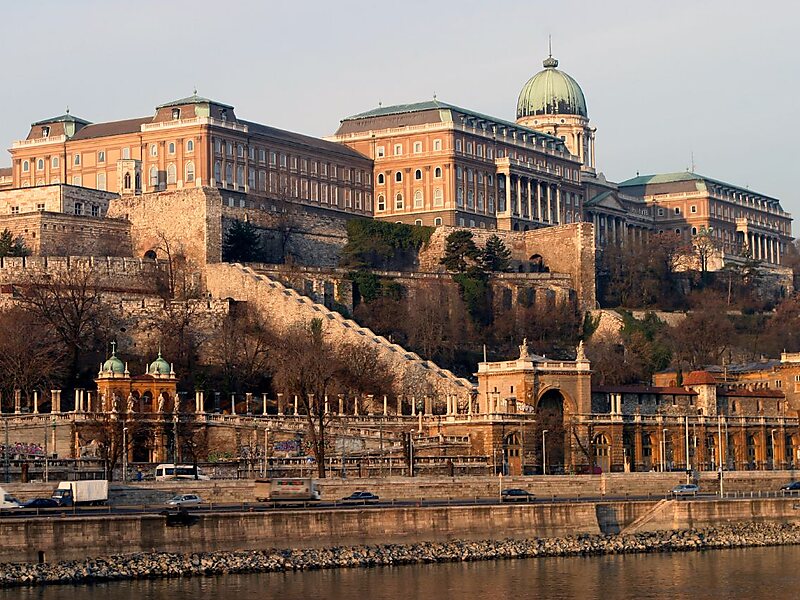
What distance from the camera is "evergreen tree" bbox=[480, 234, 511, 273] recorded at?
489 feet

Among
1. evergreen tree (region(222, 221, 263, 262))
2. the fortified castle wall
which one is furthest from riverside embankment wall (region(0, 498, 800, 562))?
the fortified castle wall

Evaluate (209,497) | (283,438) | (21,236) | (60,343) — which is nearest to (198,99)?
(21,236)

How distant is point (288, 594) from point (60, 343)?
4819cm

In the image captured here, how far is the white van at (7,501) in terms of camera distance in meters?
74.1

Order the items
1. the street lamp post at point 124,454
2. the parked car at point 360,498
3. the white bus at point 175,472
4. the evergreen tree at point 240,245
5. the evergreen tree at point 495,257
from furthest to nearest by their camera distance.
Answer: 1. the evergreen tree at point 495,257
2. the evergreen tree at point 240,245
3. the street lamp post at point 124,454
4. the white bus at point 175,472
5. the parked car at point 360,498

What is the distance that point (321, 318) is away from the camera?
12606 cm

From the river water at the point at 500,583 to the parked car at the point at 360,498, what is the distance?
5864 mm

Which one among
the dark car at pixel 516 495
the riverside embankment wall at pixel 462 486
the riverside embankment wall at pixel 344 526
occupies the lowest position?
the riverside embankment wall at pixel 344 526

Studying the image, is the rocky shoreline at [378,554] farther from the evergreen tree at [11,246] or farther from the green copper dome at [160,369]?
the evergreen tree at [11,246]

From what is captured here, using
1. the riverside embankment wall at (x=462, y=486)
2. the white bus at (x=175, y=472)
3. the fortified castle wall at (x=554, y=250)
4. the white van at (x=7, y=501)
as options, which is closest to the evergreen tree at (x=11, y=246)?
the fortified castle wall at (x=554, y=250)

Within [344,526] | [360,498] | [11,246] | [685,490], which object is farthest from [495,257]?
[344,526]

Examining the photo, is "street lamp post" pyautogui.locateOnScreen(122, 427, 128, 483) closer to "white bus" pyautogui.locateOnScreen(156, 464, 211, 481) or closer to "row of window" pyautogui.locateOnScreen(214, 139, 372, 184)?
"white bus" pyautogui.locateOnScreen(156, 464, 211, 481)

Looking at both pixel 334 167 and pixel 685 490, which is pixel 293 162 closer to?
pixel 334 167

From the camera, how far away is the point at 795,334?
5915 inches
